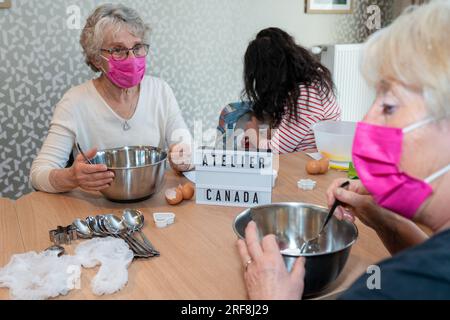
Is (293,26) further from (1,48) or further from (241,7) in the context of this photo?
(1,48)

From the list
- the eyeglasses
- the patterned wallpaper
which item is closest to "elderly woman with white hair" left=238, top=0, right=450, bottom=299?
the eyeglasses

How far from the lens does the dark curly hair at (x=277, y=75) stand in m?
2.26

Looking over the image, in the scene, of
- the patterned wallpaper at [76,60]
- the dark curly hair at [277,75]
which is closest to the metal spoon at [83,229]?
the dark curly hair at [277,75]

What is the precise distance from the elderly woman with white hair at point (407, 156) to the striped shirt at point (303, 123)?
1.19 meters

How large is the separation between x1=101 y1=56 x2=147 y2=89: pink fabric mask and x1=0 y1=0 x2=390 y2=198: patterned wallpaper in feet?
2.98

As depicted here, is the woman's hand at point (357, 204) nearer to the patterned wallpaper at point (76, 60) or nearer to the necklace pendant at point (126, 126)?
the necklace pendant at point (126, 126)

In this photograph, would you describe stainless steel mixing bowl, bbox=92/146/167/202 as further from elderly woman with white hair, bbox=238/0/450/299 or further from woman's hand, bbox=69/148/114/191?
elderly woman with white hair, bbox=238/0/450/299

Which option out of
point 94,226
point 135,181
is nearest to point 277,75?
point 135,181

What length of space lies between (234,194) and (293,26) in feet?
7.82

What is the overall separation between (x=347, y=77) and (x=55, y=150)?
2673 millimetres

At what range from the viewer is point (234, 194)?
1429mm

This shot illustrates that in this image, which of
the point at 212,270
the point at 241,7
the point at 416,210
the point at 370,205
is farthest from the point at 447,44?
the point at 241,7

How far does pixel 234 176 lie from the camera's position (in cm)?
140
